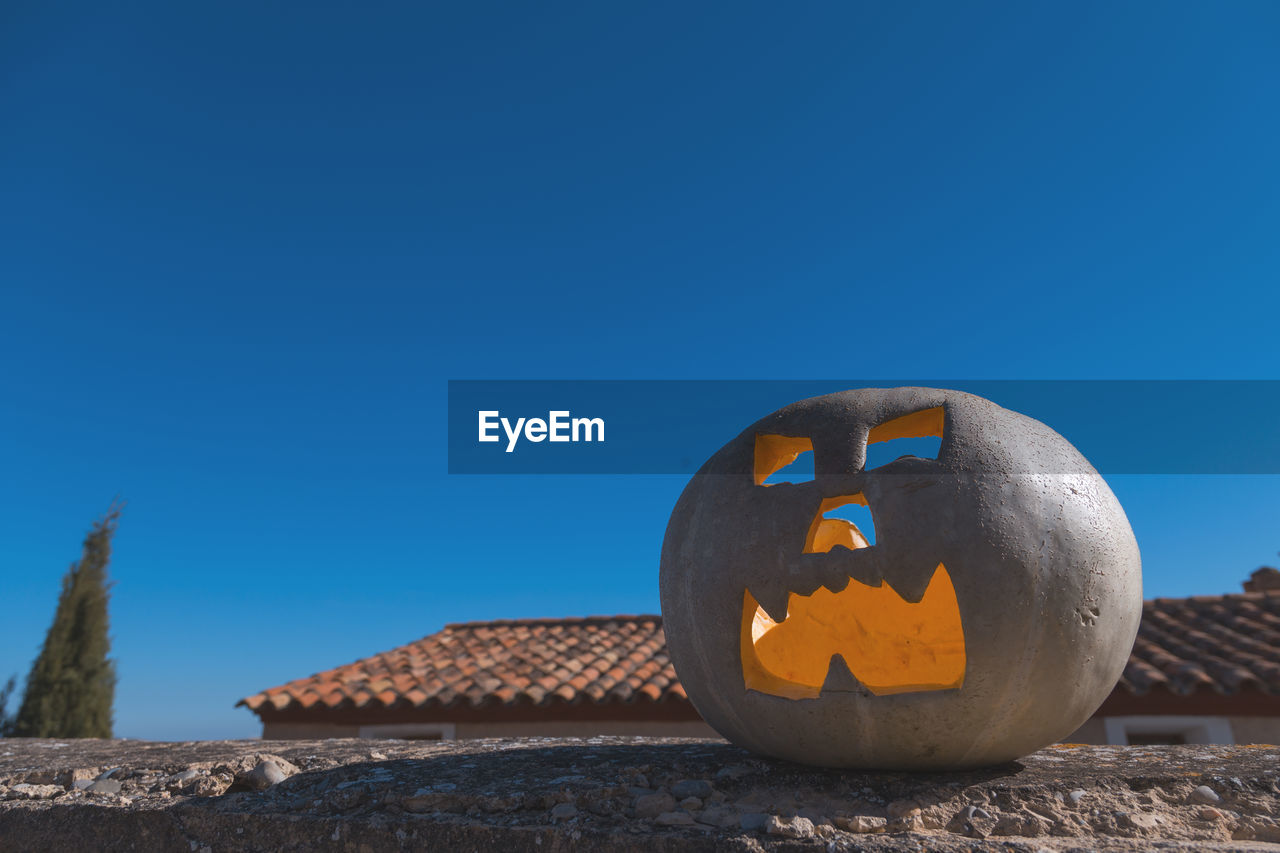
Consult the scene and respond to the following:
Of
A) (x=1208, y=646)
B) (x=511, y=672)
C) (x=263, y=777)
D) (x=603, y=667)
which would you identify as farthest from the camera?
(x=511, y=672)

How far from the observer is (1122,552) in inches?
112

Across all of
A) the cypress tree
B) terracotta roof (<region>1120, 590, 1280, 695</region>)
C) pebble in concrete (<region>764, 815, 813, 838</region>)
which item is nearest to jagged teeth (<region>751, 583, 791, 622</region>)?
pebble in concrete (<region>764, 815, 813, 838</region>)

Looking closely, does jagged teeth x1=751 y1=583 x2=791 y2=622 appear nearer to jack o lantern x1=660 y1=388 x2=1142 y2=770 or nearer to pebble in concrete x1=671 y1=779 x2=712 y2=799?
jack o lantern x1=660 y1=388 x2=1142 y2=770

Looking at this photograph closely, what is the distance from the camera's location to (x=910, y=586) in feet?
8.66

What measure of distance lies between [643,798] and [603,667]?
800cm

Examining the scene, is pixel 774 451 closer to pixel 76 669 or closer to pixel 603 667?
pixel 603 667

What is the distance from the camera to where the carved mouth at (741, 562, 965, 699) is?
295cm

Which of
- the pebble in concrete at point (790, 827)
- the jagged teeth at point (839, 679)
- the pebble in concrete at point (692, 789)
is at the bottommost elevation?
the pebble in concrete at point (790, 827)

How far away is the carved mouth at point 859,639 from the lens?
2945mm

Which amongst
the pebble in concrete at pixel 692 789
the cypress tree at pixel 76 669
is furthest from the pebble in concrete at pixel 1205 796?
the cypress tree at pixel 76 669

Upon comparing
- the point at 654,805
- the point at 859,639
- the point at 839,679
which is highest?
the point at 859,639

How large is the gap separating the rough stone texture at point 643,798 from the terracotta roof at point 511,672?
16.8 feet

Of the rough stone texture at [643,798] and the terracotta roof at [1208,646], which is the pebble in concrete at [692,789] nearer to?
the rough stone texture at [643,798]

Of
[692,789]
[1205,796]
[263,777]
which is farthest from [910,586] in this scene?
[263,777]
